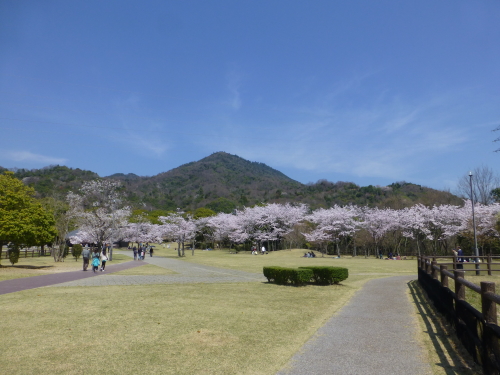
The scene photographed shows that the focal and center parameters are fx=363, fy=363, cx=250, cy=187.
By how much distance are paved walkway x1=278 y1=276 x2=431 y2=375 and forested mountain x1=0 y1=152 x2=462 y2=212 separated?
151 ft

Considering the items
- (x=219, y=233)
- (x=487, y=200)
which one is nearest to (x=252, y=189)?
(x=219, y=233)

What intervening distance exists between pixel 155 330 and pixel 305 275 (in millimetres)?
8390

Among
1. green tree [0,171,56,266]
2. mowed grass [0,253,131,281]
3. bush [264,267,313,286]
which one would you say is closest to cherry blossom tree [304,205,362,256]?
mowed grass [0,253,131,281]

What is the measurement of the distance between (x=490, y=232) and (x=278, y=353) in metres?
39.2

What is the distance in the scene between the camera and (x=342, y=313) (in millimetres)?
8805

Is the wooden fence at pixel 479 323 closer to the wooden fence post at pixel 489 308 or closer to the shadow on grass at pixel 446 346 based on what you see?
the wooden fence post at pixel 489 308

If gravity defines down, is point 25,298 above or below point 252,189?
below

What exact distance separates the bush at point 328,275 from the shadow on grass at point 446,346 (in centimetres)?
507

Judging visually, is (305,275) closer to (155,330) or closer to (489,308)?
(155,330)

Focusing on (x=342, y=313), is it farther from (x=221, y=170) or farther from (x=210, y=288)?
(x=221, y=170)

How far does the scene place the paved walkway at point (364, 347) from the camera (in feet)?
15.8

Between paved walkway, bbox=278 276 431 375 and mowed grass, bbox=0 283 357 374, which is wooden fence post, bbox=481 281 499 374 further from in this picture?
mowed grass, bbox=0 283 357 374

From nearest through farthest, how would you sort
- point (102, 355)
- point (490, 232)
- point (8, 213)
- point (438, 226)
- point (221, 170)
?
point (102, 355) < point (8, 213) < point (490, 232) < point (438, 226) < point (221, 170)

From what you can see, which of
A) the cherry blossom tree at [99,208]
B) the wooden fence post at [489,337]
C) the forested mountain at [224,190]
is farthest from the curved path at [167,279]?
the forested mountain at [224,190]
